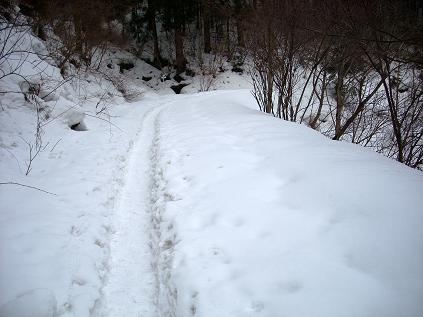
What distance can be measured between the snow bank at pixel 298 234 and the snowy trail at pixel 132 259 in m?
0.33

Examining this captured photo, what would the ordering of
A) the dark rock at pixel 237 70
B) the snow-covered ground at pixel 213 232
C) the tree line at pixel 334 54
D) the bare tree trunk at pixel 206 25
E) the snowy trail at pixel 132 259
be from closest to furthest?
the snow-covered ground at pixel 213 232 < the snowy trail at pixel 132 259 < the tree line at pixel 334 54 < the bare tree trunk at pixel 206 25 < the dark rock at pixel 237 70

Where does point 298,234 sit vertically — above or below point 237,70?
below

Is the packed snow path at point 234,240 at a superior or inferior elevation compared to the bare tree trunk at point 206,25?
inferior

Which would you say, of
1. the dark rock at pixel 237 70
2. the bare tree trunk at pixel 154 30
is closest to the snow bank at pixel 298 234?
the dark rock at pixel 237 70

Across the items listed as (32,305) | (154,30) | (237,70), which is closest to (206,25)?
(154,30)

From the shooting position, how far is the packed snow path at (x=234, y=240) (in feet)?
7.88

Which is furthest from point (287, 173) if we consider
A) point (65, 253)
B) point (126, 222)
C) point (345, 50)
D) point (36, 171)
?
point (345, 50)

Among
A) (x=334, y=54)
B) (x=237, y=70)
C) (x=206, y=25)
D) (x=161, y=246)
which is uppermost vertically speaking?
(x=206, y=25)

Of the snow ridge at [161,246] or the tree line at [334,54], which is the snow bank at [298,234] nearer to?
the snow ridge at [161,246]

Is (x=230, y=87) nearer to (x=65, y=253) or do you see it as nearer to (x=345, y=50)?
(x=345, y=50)

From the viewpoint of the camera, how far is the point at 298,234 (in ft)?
9.95

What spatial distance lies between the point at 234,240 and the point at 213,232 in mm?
327

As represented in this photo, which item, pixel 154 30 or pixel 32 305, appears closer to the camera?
pixel 32 305

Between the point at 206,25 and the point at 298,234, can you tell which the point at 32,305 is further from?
the point at 206,25
